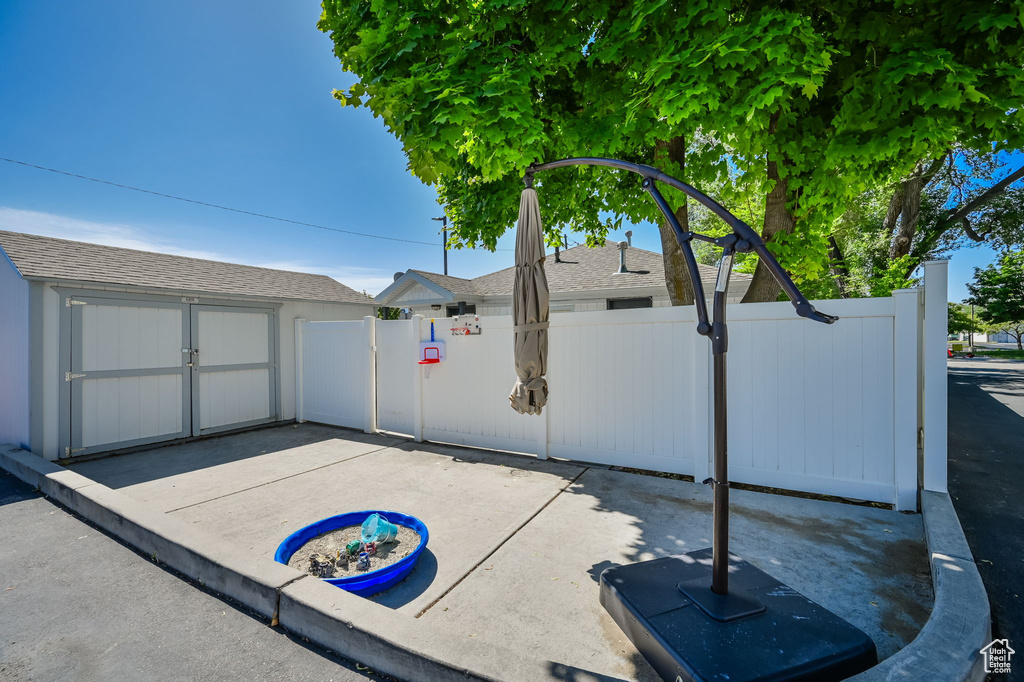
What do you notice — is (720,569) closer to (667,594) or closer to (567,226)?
(667,594)

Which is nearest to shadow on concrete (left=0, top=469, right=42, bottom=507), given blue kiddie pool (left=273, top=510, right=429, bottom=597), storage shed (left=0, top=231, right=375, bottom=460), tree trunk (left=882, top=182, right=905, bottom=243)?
storage shed (left=0, top=231, right=375, bottom=460)

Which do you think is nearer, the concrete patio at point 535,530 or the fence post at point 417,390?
the concrete patio at point 535,530

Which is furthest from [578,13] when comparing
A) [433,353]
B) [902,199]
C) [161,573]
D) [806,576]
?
[902,199]

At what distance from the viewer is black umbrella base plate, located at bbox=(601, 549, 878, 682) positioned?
64.4 inches

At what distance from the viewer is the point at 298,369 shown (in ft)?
26.4

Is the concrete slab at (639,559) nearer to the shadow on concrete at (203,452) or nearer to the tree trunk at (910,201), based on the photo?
the shadow on concrete at (203,452)

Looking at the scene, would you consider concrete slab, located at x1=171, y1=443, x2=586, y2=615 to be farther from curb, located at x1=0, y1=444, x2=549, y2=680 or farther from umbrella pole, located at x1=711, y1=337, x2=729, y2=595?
umbrella pole, located at x1=711, y1=337, x2=729, y2=595

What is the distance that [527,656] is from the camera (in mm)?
1823

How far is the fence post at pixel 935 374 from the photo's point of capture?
333 cm

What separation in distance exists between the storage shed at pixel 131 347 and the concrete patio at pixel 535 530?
87 centimetres

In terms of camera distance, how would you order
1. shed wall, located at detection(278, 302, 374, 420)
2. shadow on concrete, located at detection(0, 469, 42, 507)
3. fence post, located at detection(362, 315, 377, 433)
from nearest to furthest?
shadow on concrete, located at detection(0, 469, 42, 507)
fence post, located at detection(362, 315, 377, 433)
shed wall, located at detection(278, 302, 374, 420)

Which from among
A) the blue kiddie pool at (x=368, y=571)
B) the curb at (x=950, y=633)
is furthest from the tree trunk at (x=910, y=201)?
the blue kiddie pool at (x=368, y=571)

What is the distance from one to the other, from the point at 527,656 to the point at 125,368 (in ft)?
23.7
